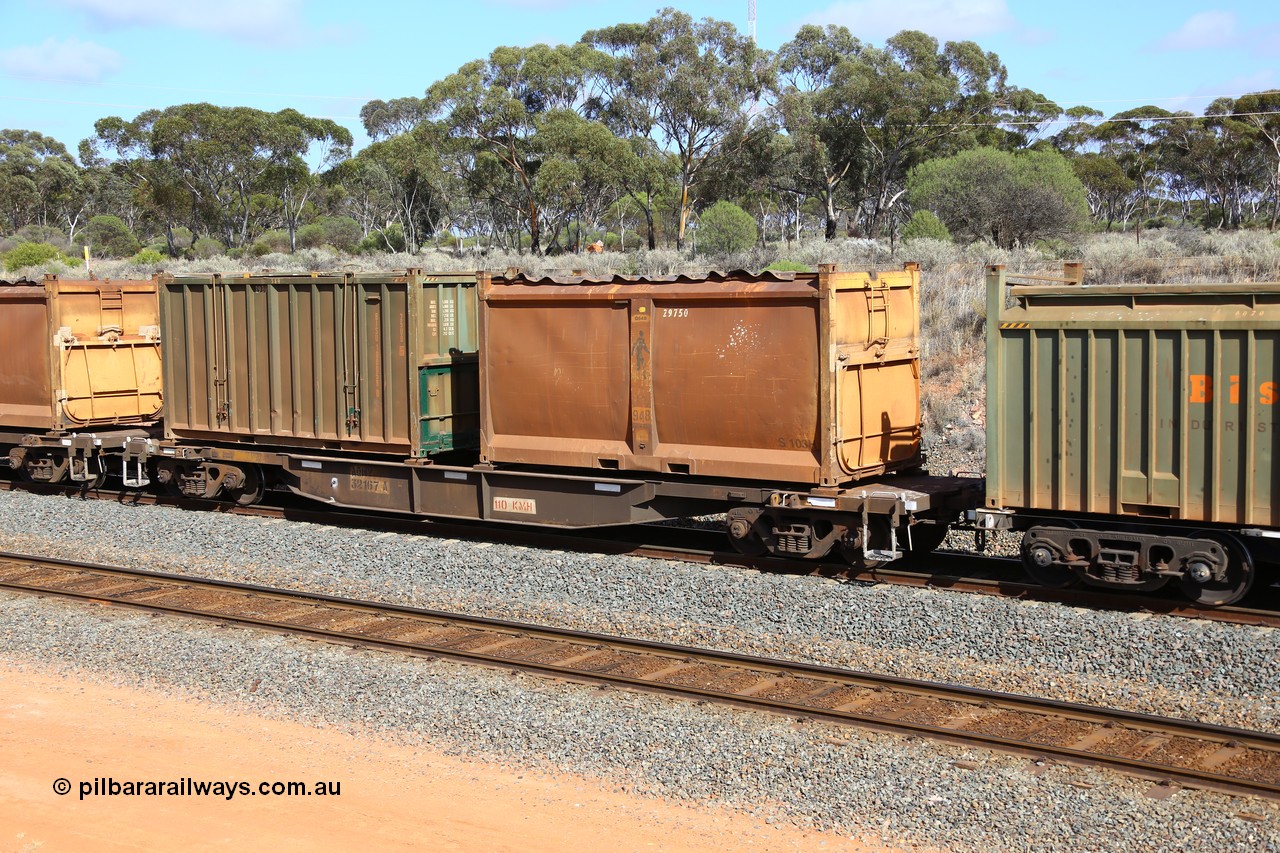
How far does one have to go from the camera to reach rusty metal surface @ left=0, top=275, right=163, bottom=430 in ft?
58.1

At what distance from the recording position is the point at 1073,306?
1070 cm

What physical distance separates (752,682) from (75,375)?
1279 centimetres

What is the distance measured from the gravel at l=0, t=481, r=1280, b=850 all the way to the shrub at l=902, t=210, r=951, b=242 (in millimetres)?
24828

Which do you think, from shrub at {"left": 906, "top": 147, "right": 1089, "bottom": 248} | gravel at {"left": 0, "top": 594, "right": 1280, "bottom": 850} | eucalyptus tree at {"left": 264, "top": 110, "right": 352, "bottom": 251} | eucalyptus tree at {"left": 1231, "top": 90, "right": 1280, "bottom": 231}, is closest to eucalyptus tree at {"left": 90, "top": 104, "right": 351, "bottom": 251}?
eucalyptus tree at {"left": 264, "top": 110, "right": 352, "bottom": 251}

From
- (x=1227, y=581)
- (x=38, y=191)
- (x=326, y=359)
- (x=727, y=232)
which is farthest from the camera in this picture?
(x=38, y=191)

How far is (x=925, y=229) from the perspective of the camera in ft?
118

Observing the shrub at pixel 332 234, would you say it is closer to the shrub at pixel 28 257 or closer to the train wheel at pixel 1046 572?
the shrub at pixel 28 257

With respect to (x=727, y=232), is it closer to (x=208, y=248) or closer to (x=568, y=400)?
(x=568, y=400)

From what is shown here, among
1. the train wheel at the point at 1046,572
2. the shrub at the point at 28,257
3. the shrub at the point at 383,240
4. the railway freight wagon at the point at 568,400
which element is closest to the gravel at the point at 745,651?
the train wheel at the point at 1046,572

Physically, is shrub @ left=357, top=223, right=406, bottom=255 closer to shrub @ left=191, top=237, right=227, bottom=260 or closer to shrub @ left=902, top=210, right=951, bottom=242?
shrub @ left=191, top=237, right=227, bottom=260

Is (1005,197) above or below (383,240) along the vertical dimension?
below

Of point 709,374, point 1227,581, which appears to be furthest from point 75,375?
point 1227,581

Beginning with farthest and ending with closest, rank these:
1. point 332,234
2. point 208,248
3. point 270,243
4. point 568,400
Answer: point 332,234 → point 270,243 → point 208,248 → point 568,400

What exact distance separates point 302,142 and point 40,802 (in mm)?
67741
